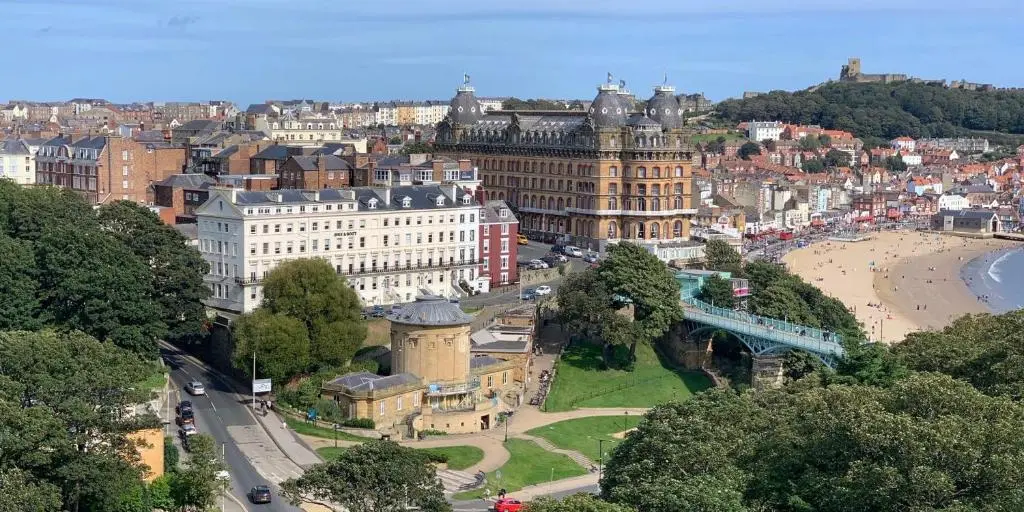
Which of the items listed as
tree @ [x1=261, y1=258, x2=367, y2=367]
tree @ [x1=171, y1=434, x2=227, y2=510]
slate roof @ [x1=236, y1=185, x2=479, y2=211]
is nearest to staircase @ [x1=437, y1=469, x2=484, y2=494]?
tree @ [x1=171, y1=434, x2=227, y2=510]

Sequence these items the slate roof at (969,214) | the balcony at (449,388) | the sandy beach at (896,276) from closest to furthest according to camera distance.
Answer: the balcony at (449,388)
the sandy beach at (896,276)
the slate roof at (969,214)

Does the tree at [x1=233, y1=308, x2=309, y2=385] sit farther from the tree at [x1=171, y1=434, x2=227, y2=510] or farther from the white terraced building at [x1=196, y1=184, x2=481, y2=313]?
the tree at [x1=171, y1=434, x2=227, y2=510]

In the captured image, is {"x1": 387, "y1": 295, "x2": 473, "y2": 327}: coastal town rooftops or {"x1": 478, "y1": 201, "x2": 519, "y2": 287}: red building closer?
{"x1": 387, "y1": 295, "x2": 473, "y2": 327}: coastal town rooftops

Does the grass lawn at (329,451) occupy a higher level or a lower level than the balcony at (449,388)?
lower

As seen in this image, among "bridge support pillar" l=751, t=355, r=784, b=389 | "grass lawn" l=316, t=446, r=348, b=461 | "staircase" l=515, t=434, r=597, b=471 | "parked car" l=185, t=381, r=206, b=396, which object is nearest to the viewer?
"grass lawn" l=316, t=446, r=348, b=461

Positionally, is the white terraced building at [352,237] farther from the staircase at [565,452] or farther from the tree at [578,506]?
the tree at [578,506]

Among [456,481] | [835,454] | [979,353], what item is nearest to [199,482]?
[456,481]

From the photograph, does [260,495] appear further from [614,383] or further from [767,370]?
[767,370]

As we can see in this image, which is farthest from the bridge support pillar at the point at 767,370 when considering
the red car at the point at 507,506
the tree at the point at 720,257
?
the red car at the point at 507,506
